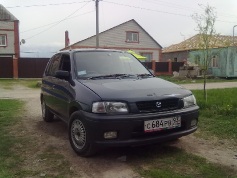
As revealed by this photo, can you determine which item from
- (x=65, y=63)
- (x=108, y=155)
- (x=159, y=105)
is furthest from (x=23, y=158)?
(x=159, y=105)

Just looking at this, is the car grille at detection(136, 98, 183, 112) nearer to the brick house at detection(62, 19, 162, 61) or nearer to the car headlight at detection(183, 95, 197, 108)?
the car headlight at detection(183, 95, 197, 108)

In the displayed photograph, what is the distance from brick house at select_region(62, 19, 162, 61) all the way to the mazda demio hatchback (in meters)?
32.5

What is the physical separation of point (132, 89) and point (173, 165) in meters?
1.20

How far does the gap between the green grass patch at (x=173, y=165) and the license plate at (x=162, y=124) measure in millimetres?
483

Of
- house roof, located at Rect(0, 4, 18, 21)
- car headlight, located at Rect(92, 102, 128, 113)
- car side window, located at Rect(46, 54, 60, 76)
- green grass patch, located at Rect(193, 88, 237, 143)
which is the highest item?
house roof, located at Rect(0, 4, 18, 21)

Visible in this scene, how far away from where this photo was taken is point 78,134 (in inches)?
179

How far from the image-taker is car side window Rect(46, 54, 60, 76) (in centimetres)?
621

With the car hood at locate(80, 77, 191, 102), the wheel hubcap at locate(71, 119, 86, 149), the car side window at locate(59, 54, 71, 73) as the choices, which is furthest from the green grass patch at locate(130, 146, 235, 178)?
the car side window at locate(59, 54, 71, 73)

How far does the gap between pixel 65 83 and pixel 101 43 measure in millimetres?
32743

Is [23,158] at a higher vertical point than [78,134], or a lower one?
lower

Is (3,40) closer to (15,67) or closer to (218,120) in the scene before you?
(15,67)

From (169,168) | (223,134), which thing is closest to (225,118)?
(223,134)

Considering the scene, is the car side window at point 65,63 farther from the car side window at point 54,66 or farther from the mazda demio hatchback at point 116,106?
the car side window at point 54,66

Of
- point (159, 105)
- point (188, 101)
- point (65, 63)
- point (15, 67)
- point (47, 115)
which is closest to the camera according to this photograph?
point (159, 105)
